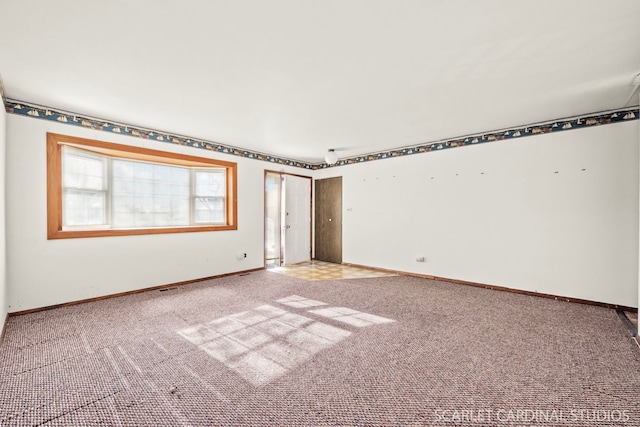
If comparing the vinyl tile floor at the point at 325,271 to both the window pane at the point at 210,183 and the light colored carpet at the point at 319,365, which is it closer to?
the light colored carpet at the point at 319,365

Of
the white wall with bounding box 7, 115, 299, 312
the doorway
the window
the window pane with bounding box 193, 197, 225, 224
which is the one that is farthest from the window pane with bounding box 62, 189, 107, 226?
the doorway

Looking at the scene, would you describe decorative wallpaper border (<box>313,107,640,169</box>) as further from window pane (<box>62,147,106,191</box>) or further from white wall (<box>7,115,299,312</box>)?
window pane (<box>62,147,106,191</box>)

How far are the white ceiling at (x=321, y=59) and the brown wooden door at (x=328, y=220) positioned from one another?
286 cm

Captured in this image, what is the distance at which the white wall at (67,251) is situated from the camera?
10.3 ft

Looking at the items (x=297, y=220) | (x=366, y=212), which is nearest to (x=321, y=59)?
(x=366, y=212)

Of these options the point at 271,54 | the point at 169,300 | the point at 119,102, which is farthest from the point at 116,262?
the point at 271,54

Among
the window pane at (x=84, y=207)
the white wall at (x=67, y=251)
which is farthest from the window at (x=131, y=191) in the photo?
the white wall at (x=67, y=251)

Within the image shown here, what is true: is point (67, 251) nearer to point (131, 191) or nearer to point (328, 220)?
point (131, 191)

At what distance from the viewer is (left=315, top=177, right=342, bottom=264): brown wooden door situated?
21.5 ft

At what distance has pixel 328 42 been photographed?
2086 millimetres

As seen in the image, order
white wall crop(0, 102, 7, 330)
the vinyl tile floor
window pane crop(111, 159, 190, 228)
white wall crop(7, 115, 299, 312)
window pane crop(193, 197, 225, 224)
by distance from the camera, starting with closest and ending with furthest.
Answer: white wall crop(0, 102, 7, 330) < white wall crop(7, 115, 299, 312) < window pane crop(111, 159, 190, 228) < window pane crop(193, 197, 225, 224) < the vinyl tile floor

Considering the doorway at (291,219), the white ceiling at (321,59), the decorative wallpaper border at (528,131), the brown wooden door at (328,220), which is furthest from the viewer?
the brown wooden door at (328,220)

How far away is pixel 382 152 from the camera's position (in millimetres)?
5699

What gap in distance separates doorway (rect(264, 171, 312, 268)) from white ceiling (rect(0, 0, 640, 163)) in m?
2.60
